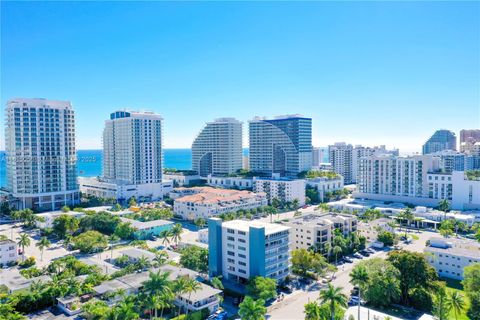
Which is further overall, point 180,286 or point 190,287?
point 190,287

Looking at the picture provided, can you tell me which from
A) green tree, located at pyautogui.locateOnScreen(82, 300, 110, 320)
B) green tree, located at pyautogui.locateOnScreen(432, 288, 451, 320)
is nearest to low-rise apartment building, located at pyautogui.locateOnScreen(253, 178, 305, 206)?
green tree, located at pyautogui.locateOnScreen(432, 288, 451, 320)

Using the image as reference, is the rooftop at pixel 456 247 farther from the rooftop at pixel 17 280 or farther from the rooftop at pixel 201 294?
the rooftop at pixel 17 280

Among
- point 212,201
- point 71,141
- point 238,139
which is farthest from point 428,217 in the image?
point 71,141

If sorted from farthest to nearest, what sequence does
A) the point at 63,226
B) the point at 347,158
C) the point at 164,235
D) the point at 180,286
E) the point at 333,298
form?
the point at 347,158 < the point at 63,226 < the point at 164,235 < the point at 180,286 < the point at 333,298

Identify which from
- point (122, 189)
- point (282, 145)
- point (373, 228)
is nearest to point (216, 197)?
point (122, 189)

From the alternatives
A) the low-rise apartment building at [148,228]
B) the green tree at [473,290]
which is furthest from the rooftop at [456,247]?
the low-rise apartment building at [148,228]

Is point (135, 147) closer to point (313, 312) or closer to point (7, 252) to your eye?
point (7, 252)

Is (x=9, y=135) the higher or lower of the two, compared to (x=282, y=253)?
higher

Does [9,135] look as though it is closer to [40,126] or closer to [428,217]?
[40,126]
